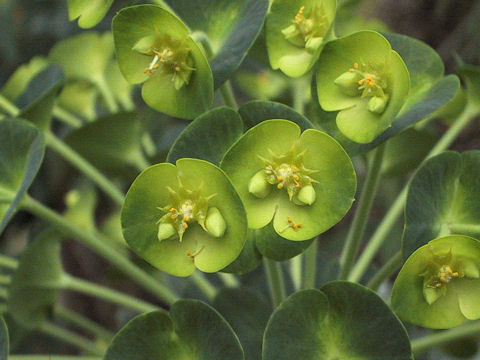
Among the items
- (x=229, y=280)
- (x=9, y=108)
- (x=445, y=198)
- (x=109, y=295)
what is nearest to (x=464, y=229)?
(x=445, y=198)

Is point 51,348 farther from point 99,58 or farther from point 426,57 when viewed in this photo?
point 426,57

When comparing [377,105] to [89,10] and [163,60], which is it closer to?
[163,60]

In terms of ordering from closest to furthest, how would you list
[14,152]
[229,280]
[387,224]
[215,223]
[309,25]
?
[215,223] → [309,25] → [14,152] → [387,224] → [229,280]

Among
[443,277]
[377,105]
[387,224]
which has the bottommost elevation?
[387,224]

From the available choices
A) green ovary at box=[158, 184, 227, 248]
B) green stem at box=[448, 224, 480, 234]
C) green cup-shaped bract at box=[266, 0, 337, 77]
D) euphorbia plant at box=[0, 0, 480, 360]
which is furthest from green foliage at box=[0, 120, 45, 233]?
green stem at box=[448, 224, 480, 234]

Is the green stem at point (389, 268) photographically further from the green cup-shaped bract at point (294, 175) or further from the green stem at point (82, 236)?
the green stem at point (82, 236)

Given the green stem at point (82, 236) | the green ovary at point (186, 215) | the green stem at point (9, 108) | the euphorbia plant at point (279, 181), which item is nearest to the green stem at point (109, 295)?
the green stem at point (82, 236)

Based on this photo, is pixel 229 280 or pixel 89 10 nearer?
pixel 89 10
